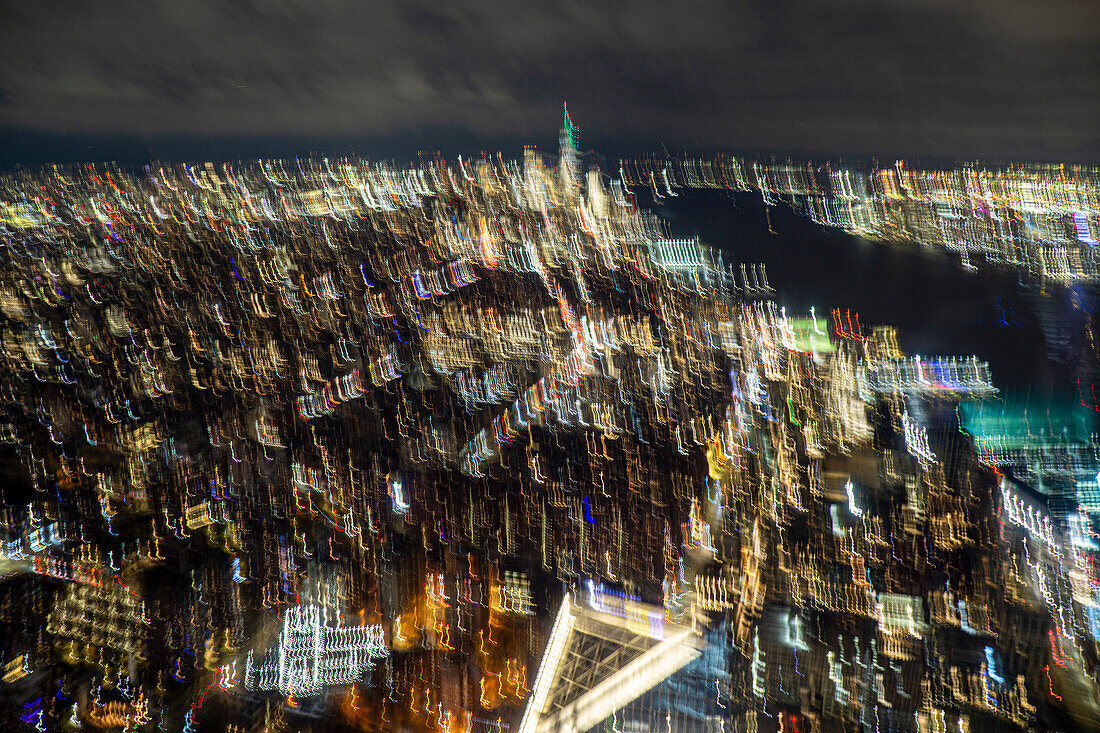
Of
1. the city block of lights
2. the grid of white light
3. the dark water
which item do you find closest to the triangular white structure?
the city block of lights

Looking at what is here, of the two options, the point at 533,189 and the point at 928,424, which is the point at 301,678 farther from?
the point at 533,189

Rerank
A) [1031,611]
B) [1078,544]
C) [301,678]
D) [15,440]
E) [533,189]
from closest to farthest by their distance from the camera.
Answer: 1. [301,678]
2. [1031,611]
3. [1078,544]
4. [15,440]
5. [533,189]

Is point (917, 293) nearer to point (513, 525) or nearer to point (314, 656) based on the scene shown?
point (513, 525)

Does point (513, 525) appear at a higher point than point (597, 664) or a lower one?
higher

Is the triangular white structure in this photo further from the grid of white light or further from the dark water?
the dark water

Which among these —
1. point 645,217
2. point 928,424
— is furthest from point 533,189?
point 928,424

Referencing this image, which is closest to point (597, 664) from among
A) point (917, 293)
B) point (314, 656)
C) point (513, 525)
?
point (314, 656)
